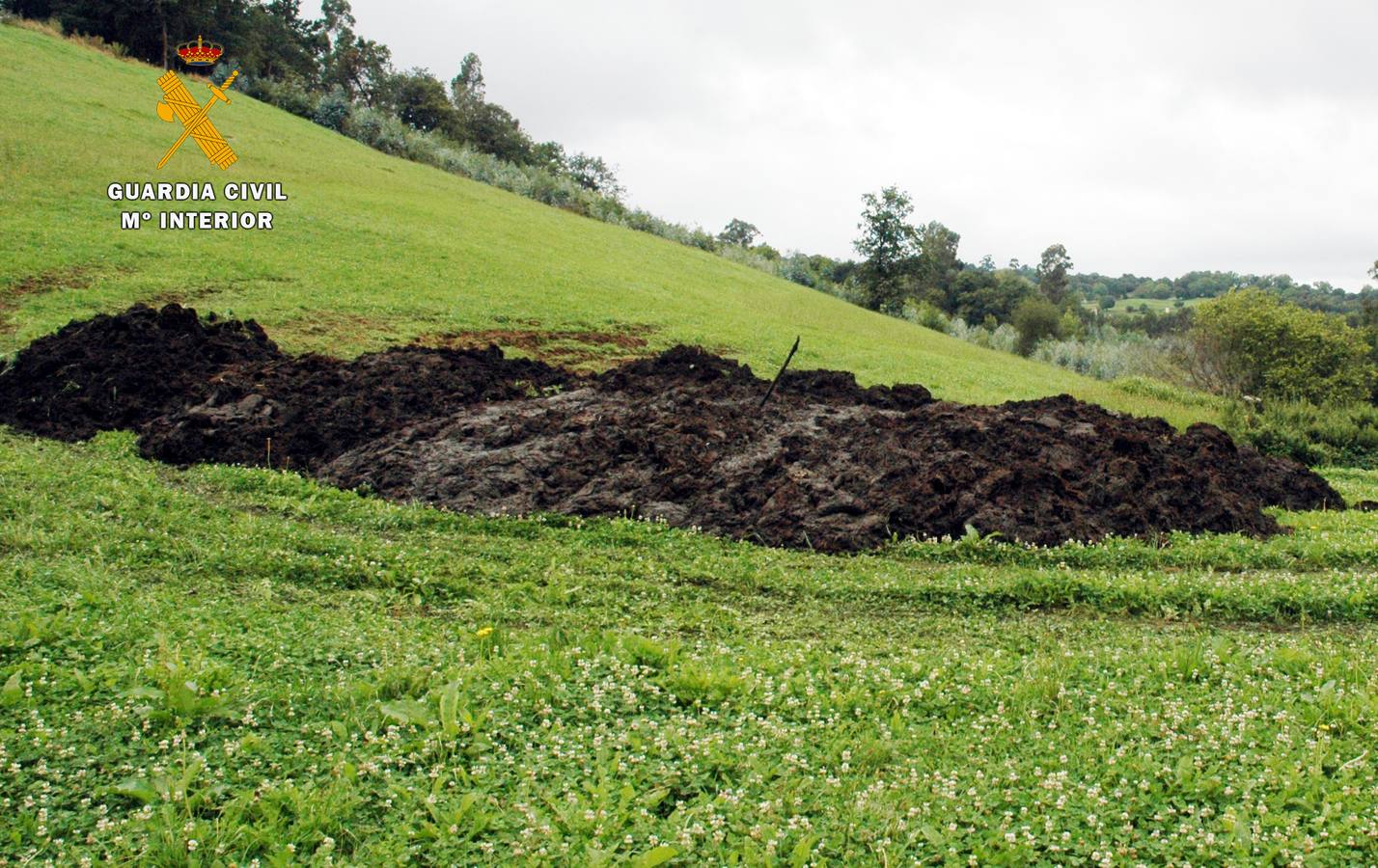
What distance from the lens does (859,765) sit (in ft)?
17.0

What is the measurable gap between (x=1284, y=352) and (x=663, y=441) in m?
26.9

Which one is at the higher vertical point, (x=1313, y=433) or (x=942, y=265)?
(x=942, y=265)

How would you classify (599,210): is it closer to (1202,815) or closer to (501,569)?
(501,569)

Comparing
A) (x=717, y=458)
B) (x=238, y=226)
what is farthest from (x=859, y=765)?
(x=238, y=226)

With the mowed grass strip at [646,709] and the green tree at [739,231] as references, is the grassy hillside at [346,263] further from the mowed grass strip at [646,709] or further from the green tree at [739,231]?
the green tree at [739,231]

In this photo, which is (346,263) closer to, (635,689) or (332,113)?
(635,689)

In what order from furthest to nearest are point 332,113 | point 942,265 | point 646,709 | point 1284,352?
point 942,265 < point 332,113 < point 1284,352 < point 646,709

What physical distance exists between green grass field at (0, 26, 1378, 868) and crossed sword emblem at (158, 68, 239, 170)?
95.2ft

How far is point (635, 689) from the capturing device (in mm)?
5961

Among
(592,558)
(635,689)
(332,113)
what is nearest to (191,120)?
(332,113)

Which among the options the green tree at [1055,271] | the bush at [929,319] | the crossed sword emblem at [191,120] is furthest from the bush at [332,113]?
the green tree at [1055,271]

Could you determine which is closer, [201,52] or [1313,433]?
[1313,433]

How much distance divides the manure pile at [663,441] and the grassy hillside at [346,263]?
12.9 feet

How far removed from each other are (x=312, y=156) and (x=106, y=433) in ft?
113
